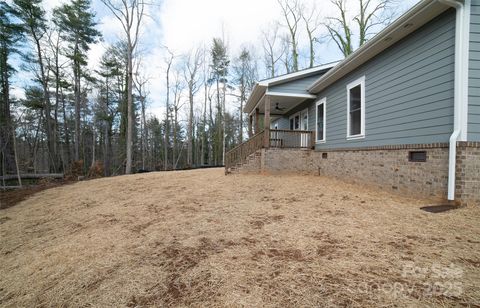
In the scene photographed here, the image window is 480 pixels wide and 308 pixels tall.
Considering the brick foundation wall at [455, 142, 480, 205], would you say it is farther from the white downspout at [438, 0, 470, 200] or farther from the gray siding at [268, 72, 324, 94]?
the gray siding at [268, 72, 324, 94]

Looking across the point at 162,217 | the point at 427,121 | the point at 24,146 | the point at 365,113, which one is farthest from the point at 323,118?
the point at 24,146

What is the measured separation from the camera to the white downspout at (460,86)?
12.0ft

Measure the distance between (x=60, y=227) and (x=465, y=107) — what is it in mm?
8101

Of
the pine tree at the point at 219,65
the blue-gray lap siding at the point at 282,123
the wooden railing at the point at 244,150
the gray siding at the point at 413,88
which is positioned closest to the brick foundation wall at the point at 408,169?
the gray siding at the point at 413,88

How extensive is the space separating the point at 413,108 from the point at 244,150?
627 cm

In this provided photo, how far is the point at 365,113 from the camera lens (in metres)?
6.24

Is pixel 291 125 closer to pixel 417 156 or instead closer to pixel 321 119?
pixel 321 119

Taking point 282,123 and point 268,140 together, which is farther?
point 282,123

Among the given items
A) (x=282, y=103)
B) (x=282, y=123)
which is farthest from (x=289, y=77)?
(x=282, y=123)

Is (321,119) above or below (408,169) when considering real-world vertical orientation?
above

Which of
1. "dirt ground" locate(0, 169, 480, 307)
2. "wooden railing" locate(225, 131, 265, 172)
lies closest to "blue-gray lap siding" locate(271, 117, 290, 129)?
"wooden railing" locate(225, 131, 265, 172)

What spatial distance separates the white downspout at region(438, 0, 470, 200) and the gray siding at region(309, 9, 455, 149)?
0.15 m

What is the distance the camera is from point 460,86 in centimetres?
364

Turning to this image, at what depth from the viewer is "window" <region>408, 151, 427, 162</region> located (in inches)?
170
